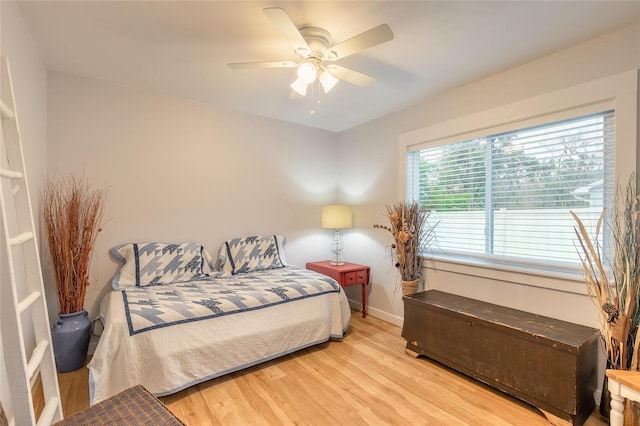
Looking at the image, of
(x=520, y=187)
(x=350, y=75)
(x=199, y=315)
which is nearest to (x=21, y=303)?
(x=199, y=315)

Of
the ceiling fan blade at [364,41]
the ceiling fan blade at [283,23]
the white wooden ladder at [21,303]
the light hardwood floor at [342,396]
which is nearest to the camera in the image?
the white wooden ladder at [21,303]

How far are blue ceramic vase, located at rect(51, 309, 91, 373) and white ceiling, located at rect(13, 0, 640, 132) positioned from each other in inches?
79.5

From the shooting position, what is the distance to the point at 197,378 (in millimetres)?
2062

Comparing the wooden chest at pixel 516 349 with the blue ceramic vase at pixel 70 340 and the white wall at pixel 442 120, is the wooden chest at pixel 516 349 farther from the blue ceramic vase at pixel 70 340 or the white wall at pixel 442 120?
the blue ceramic vase at pixel 70 340

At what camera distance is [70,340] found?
2.25 metres

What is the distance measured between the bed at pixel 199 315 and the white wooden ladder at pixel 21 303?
0.55 metres

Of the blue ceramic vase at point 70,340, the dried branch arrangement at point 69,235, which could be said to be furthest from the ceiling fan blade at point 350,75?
the blue ceramic vase at point 70,340

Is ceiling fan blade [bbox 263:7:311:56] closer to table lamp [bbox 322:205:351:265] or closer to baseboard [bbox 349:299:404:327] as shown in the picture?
table lamp [bbox 322:205:351:265]

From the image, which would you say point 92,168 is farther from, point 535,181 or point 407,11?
point 535,181

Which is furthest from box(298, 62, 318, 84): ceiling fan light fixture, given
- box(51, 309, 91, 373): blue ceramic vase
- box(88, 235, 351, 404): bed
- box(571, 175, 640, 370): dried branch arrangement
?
box(51, 309, 91, 373): blue ceramic vase

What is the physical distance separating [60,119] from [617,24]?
4.08m

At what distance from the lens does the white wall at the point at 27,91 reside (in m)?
1.61

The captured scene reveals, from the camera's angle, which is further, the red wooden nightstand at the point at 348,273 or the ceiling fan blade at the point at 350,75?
the red wooden nightstand at the point at 348,273

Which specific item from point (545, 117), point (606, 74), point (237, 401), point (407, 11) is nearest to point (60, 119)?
point (237, 401)
